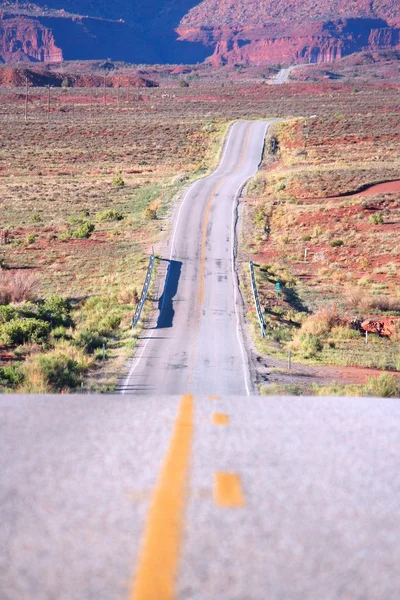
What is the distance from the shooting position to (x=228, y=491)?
3.98m

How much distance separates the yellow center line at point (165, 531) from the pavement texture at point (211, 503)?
0.07 feet

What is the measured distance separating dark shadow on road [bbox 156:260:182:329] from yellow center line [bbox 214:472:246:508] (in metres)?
19.4

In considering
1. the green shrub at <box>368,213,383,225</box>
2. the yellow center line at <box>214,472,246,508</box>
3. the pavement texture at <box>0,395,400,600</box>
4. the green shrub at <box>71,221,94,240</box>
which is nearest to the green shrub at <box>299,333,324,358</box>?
the pavement texture at <box>0,395,400,600</box>

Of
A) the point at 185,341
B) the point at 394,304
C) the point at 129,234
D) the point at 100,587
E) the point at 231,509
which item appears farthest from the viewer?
the point at 129,234

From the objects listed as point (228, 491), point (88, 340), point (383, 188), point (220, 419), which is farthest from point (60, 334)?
point (383, 188)

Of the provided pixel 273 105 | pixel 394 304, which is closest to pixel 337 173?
pixel 394 304

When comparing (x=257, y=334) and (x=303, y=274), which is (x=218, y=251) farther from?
(x=257, y=334)

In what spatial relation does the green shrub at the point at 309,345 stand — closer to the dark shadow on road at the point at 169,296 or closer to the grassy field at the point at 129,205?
the grassy field at the point at 129,205

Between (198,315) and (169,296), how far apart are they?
3.47 meters

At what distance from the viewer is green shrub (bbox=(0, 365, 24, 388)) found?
12.0m

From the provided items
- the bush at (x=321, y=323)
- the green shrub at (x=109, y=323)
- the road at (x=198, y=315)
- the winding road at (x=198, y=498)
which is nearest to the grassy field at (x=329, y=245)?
the bush at (x=321, y=323)

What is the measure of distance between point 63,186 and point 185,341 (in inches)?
1740

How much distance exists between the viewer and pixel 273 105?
11381 cm

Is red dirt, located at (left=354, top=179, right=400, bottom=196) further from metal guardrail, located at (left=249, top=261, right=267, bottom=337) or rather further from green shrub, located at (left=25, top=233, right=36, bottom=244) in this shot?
green shrub, located at (left=25, top=233, right=36, bottom=244)
